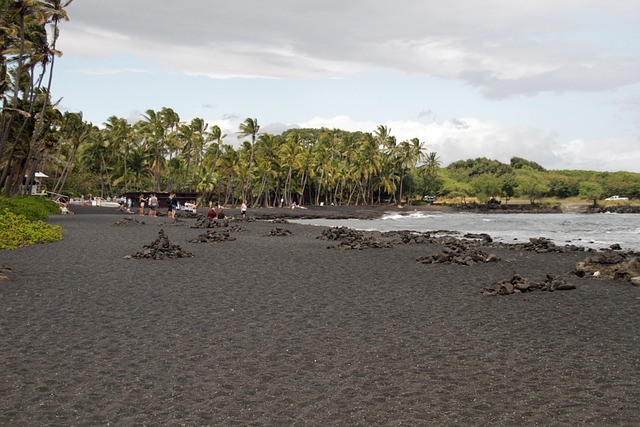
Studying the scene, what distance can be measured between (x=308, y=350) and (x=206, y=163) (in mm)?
87174

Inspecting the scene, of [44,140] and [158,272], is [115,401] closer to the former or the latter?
[158,272]

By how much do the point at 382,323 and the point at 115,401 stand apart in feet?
18.3

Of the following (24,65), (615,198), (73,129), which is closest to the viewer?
(24,65)

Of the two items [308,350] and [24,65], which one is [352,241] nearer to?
[308,350]

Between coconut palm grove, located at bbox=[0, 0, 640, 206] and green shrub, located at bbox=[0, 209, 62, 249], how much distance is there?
13967 mm

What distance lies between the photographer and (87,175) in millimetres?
95000

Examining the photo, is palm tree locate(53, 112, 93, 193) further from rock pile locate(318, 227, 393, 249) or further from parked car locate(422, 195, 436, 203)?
parked car locate(422, 195, 436, 203)

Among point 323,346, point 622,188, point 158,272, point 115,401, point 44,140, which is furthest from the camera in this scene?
point 622,188

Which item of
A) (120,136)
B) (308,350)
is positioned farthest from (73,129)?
(308,350)

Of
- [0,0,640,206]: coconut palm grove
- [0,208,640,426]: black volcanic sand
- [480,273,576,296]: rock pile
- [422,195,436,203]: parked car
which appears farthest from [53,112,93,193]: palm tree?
[422,195,436,203]: parked car

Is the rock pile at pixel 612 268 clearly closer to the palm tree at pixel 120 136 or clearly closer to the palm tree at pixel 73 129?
the palm tree at pixel 73 129

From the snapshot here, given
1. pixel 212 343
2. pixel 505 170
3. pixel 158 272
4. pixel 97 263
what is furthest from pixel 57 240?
pixel 505 170

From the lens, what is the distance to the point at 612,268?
1780cm

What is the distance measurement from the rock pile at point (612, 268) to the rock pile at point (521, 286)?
2.24m
